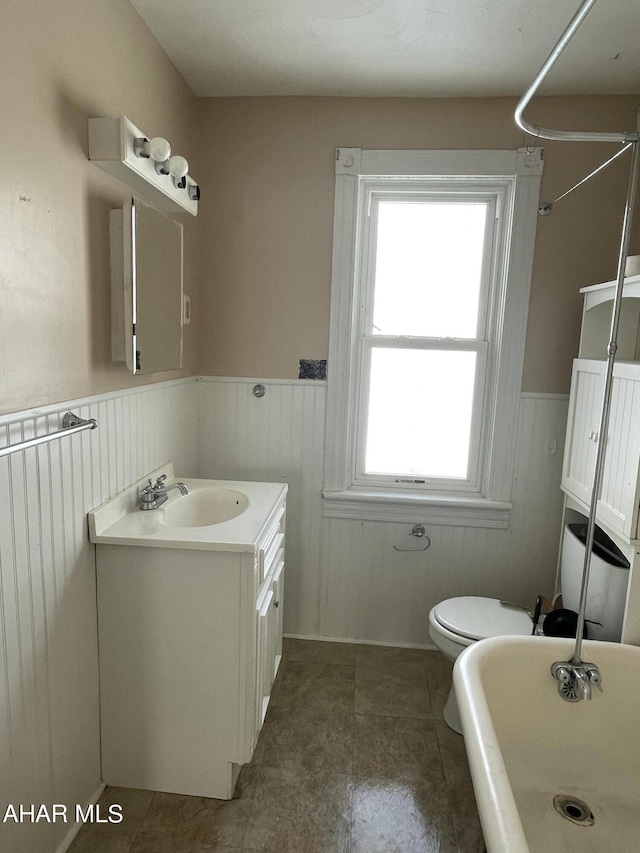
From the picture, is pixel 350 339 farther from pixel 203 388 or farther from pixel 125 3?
pixel 125 3

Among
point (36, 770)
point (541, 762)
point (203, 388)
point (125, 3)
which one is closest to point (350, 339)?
point (203, 388)

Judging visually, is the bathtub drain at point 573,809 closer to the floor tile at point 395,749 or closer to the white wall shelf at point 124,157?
the floor tile at point 395,749

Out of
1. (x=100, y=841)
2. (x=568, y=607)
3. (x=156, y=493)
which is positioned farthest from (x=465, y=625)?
(x=100, y=841)

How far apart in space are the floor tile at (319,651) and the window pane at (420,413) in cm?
84

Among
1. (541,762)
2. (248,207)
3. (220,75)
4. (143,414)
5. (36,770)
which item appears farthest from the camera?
(248,207)

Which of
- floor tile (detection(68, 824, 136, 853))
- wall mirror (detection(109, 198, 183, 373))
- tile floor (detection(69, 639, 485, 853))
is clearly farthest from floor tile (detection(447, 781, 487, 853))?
wall mirror (detection(109, 198, 183, 373))

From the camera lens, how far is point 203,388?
2.48 metres

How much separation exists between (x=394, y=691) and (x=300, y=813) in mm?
695

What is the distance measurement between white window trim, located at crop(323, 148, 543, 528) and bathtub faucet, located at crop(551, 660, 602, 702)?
0.90 m

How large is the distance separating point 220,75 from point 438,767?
2.72 meters

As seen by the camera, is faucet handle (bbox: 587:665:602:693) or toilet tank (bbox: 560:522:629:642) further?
toilet tank (bbox: 560:522:629:642)

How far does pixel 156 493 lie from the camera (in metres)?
1.84

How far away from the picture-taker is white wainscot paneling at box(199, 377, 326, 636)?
244 centimetres

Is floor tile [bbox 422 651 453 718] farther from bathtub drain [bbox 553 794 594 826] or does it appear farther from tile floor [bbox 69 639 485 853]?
bathtub drain [bbox 553 794 594 826]
